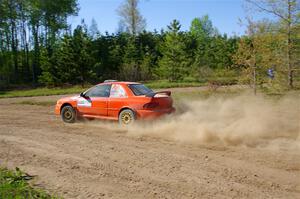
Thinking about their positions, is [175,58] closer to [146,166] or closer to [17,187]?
[146,166]

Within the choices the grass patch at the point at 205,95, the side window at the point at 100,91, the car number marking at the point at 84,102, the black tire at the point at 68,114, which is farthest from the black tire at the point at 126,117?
the grass patch at the point at 205,95

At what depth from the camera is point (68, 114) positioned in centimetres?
1181

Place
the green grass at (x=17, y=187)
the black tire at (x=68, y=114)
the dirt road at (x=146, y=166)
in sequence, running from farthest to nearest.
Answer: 1. the black tire at (x=68, y=114)
2. the dirt road at (x=146, y=166)
3. the green grass at (x=17, y=187)

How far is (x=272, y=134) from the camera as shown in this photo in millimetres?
9164

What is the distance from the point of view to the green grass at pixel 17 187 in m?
4.74

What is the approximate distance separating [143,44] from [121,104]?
36.4 meters

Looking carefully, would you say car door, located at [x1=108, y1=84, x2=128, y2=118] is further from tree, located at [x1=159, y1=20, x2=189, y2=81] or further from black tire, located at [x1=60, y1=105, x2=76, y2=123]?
tree, located at [x1=159, y1=20, x2=189, y2=81]

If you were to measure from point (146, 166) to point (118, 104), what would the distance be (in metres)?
4.58

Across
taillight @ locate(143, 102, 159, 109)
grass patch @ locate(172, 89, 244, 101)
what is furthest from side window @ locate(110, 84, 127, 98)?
grass patch @ locate(172, 89, 244, 101)

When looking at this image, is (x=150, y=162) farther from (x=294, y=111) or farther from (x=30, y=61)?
(x=30, y=61)

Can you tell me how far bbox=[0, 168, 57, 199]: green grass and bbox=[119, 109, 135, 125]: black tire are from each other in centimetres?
484

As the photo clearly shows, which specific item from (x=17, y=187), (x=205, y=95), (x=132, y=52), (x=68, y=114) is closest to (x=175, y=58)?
(x=132, y=52)

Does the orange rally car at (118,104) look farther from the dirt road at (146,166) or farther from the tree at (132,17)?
the tree at (132,17)

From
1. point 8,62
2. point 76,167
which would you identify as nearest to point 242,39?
point 76,167
